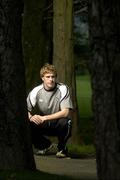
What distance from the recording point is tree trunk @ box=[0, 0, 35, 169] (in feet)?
29.2

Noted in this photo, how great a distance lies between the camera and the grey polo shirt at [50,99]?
11789 millimetres

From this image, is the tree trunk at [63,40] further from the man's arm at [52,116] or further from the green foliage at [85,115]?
the man's arm at [52,116]

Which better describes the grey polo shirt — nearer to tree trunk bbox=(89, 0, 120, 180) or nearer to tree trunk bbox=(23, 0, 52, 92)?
tree trunk bbox=(89, 0, 120, 180)

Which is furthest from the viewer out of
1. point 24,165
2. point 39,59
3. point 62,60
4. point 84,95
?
point 84,95

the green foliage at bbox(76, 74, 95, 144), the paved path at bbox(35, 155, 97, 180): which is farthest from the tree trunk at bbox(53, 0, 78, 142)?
the paved path at bbox(35, 155, 97, 180)

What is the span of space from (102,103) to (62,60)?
8.04 metres

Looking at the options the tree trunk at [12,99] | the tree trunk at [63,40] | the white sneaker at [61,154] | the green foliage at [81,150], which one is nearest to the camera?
the tree trunk at [12,99]

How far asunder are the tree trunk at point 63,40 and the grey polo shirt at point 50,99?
2426 mm

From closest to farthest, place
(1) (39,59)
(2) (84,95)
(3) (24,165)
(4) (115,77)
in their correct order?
(4) (115,77), (3) (24,165), (1) (39,59), (2) (84,95)

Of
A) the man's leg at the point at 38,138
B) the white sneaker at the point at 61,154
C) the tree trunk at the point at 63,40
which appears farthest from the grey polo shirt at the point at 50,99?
the tree trunk at the point at 63,40

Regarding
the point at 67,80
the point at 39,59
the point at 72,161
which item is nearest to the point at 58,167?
the point at 72,161

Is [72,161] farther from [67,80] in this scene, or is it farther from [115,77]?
[115,77]

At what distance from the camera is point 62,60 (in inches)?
567

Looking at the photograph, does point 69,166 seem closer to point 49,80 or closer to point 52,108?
point 52,108
